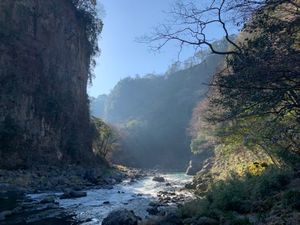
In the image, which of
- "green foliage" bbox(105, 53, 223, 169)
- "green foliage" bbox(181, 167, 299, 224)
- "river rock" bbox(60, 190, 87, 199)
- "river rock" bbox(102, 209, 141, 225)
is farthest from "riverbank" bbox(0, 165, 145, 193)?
"green foliage" bbox(105, 53, 223, 169)

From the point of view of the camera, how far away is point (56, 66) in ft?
142

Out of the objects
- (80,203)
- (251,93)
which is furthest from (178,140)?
(251,93)

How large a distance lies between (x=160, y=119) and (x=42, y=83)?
273ft

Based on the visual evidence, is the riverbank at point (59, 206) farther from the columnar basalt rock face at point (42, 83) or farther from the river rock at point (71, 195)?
the columnar basalt rock face at point (42, 83)

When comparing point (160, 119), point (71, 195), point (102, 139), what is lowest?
point (71, 195)

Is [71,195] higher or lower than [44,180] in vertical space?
lower

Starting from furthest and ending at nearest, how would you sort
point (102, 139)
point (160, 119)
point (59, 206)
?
point (160, 119) → point (102, 139) → point (59, 206)

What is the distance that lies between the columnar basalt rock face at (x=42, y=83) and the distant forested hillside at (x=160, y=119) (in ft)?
120

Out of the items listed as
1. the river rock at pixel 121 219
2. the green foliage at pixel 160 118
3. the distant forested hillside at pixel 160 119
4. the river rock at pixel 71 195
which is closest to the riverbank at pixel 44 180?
the river rock at pixel 71 195

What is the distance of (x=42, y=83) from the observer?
39.5m

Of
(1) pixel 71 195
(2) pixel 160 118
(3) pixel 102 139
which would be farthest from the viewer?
(2) pixel 160 118

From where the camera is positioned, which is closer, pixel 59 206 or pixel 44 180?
pixel 59 206

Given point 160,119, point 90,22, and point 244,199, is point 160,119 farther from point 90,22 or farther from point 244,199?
point 244,199

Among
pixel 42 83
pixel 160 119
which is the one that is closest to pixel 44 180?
pixel 42 83
